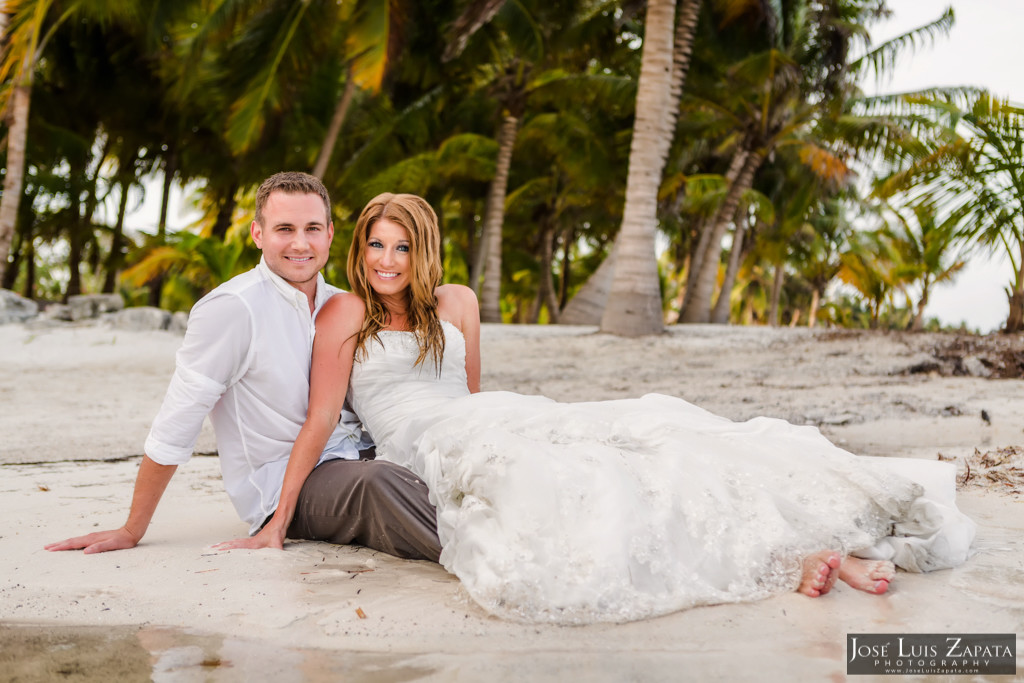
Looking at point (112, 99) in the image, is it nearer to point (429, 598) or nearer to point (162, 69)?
point (162, 69)

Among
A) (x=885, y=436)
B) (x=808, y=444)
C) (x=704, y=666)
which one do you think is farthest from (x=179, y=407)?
(x=885, y=436)

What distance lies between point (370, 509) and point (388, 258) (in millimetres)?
928

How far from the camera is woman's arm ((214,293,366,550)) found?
2.68 meters

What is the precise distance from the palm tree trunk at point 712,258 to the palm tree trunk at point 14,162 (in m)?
12.3

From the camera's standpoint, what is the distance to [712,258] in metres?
16.0

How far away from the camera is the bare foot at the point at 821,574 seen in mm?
2195

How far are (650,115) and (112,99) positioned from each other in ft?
45.5

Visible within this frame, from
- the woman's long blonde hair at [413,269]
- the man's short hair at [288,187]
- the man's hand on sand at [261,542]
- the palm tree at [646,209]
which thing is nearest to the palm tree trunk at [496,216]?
the palm tree at [646,209]

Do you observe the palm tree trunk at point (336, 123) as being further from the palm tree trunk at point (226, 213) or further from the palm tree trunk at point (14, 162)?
the palm tree trunk at point (226, 213)

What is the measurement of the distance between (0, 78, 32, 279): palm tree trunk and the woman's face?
11430 millimetres

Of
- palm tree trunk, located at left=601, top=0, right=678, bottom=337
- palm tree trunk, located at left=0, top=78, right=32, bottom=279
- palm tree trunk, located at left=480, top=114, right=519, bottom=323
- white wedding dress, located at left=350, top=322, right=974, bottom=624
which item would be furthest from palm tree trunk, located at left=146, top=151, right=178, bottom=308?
white wedding dress, located at left=350, top=322, right=974, bottom=624

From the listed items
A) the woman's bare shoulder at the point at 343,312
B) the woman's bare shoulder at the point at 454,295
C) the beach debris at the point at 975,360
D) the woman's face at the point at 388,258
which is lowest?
the beach debris at the point at 975,360

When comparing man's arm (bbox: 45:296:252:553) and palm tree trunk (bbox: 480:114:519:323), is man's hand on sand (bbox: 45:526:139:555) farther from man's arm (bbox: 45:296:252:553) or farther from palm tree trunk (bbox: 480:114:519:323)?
palm tree trunk (bbox: 480:114:519:323)

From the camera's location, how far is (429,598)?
2.27 m
